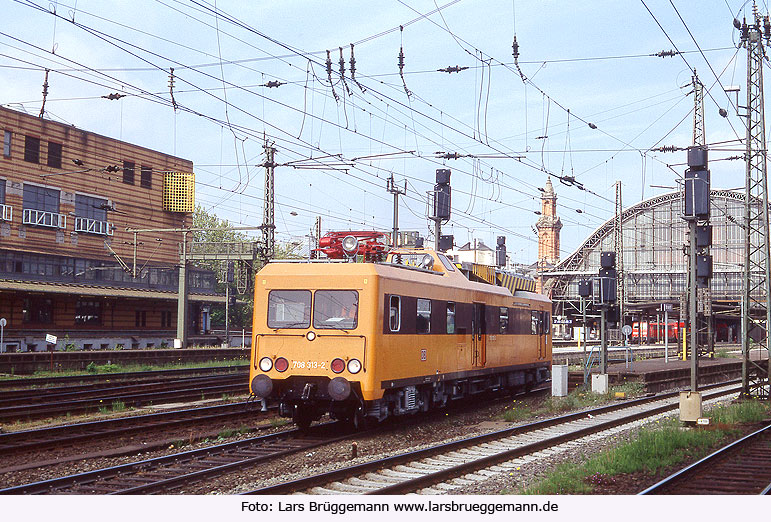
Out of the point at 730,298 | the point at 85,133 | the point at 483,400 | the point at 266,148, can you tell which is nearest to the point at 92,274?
the point at 85,133

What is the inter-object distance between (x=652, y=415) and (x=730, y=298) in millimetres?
62850

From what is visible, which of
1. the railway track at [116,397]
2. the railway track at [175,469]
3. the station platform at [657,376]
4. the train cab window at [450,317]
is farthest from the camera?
the station platform at [657,376]

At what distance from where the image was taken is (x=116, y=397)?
22719 mm

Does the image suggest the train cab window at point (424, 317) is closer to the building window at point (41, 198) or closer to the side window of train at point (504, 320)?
the side window of train at point (504, 320)

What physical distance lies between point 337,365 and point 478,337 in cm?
627

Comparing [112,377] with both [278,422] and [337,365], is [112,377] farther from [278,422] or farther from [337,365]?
[337,365]

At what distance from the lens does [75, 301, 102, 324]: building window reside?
1895 inches

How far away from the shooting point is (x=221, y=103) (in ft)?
81.7

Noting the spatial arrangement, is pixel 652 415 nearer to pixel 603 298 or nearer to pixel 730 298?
pixel 603 298

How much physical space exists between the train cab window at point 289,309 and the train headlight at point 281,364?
2.13ft

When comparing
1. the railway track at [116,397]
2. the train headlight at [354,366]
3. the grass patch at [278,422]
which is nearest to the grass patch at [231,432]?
the grass patch at [278,422]

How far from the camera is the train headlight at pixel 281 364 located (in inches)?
621

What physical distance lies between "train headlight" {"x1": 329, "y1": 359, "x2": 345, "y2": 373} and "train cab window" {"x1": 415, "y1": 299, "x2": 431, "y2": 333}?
7.50ft
